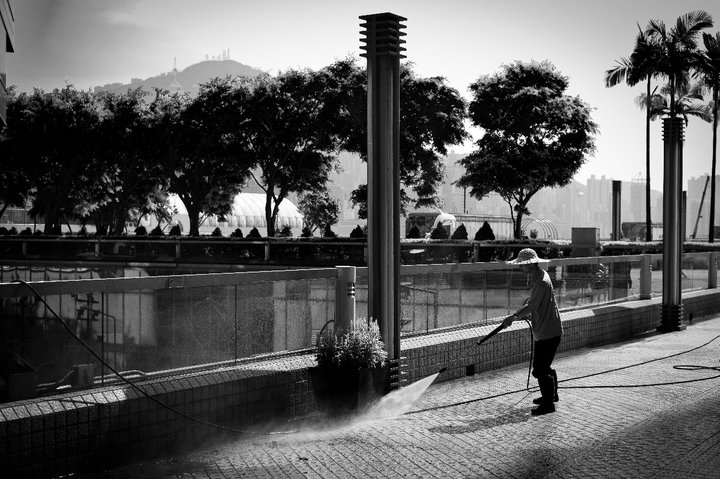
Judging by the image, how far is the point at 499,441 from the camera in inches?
326

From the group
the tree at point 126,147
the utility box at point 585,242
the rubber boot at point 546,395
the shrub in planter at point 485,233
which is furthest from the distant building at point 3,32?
the tree at point 126,147

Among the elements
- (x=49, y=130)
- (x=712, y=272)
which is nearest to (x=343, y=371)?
(x=712, y=272)

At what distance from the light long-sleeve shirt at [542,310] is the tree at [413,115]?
37.2m

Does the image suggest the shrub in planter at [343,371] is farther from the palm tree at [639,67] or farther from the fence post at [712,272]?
the palm tree at [639,67]

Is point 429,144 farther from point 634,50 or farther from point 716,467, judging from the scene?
point 716,467

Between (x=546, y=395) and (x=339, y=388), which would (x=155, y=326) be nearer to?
(x=339, y=388)

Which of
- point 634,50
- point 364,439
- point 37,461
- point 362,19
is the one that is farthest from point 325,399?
point 634,50

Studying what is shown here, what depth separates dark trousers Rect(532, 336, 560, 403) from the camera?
9.65 meters

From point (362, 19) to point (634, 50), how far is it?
4810cm

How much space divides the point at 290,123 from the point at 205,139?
5836 mm

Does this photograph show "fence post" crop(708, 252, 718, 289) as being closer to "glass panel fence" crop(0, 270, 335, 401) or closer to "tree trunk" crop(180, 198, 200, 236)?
"glass panel fence" crop(0, 270, 335, 401)

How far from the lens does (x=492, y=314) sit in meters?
13.3

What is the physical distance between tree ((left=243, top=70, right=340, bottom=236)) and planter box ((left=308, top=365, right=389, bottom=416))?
39.2 metres

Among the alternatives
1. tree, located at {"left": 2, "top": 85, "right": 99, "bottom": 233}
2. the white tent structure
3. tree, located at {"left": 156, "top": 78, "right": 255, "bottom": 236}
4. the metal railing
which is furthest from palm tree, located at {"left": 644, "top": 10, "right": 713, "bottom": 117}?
the white tent structure
